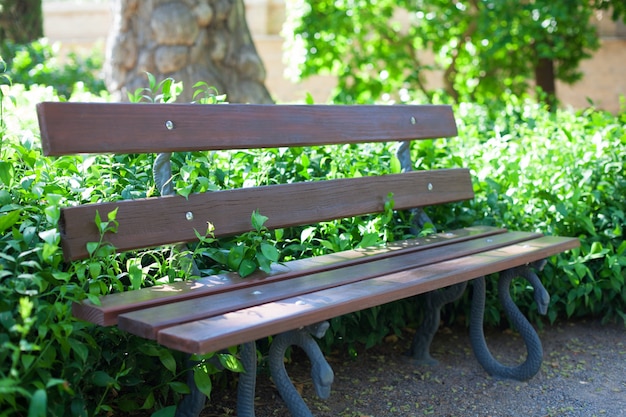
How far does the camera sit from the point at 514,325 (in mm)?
3123

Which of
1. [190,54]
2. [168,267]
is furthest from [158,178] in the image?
[190,54]

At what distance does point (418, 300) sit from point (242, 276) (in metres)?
1.15

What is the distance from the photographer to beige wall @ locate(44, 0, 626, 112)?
547 inches

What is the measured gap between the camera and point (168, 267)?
8.30ft

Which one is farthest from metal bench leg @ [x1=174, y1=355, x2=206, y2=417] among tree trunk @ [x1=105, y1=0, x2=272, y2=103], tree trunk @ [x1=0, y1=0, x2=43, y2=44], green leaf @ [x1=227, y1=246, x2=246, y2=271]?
tree trunk @ [x1=0, y1=0, x2=43, y2=44]

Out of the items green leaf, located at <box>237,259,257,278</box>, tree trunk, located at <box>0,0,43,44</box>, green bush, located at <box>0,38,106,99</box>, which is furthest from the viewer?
tree trunk, located at <box>0,0,43,44</box>

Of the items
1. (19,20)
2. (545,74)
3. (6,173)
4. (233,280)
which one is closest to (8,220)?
(6,173)

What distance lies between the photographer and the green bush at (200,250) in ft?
6.79

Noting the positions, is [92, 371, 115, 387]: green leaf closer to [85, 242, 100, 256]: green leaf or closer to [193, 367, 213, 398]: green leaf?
[193, 367, 213, 398]: green leaf

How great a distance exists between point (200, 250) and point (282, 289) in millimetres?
316

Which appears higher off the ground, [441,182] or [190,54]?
[190,54]

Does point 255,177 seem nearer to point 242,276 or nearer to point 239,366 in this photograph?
point 242,276

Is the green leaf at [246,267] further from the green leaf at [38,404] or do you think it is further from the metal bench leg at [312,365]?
the green leaf at [38,404]

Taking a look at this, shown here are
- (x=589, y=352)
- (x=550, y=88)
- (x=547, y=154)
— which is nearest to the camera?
(x=589, y=352)
